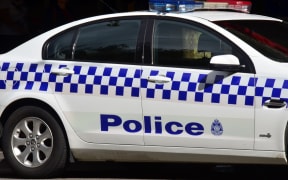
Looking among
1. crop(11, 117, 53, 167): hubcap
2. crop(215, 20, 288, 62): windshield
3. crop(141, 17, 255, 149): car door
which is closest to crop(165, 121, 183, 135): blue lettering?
crop(141, 17, 255, 149): car door

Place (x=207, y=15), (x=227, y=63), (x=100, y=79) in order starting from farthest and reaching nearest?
(x=207, y=15), (x=100, y=79), (x=227, y=63)

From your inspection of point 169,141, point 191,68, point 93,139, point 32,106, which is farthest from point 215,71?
point 32,106

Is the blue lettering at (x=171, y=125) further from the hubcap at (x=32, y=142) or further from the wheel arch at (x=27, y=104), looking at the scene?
the hubcap at (x=32, y=142)

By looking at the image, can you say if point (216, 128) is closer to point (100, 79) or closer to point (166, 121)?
point (166, 121)

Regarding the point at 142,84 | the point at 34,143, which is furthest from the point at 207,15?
the point at 34,143

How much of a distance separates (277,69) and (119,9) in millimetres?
7528

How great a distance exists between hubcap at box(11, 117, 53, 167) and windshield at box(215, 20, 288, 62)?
68.2 inches

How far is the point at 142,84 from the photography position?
6.83 meters

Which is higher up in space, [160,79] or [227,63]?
[227,63]

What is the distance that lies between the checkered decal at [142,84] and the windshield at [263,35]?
323mm

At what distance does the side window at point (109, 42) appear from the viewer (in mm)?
7062

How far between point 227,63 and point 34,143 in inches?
73.0

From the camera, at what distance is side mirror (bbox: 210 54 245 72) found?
6520mm

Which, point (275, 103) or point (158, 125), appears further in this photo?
point (158, 125)
